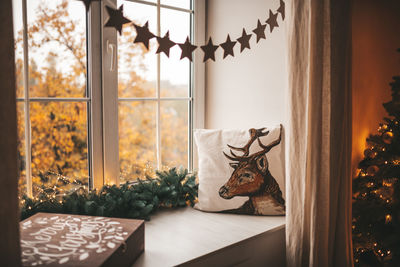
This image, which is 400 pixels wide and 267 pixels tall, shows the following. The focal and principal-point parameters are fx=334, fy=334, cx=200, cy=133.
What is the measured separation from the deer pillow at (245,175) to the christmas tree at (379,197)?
1.70ft

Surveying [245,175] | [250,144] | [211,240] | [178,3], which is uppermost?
[178,3]

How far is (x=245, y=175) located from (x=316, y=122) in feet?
1.69

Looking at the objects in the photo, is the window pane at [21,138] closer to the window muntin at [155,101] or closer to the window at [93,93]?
the window at [93,93]

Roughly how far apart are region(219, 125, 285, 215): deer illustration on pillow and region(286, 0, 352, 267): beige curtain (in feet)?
0.79

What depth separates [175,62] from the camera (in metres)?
2.18

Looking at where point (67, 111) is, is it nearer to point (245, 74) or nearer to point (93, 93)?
point (93, 93)

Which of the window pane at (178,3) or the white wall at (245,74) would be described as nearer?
the white wall at (245,74)

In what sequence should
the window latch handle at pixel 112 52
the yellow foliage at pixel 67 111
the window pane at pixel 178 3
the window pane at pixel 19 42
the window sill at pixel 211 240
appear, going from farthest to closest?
the window pane at pixel 178 3
the window latch handle at pixel 112 52
the yellow foliage at pixel 67 111
the window pane at pixel 19 42
the window sill at pixel 211 240

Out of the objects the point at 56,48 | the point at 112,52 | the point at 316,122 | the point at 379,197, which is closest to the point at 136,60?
the point at 112,52

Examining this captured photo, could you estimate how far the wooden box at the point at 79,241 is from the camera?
105 centimetres

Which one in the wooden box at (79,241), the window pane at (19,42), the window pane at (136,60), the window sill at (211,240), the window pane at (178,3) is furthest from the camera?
the window pane at (178,3)

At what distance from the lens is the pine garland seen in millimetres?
1568

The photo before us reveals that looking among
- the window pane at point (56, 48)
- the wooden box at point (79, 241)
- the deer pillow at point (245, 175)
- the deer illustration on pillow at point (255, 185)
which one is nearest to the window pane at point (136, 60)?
the window pane at point (56, 48)

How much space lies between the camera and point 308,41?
1531mm
